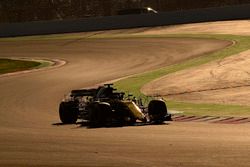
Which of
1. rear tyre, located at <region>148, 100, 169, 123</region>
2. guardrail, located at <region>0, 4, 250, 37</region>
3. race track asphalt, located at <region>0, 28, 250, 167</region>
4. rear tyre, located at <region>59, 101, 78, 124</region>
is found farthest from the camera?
guardrail, located at <region>0, 4, 250, 37</region>

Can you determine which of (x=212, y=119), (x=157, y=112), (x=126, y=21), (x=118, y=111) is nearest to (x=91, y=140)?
(x=118, y=111)

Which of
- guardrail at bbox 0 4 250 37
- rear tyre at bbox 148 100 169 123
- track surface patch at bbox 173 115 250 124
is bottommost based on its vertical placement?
guardrail at bbox 0 4 250 37

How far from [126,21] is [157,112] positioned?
110ft

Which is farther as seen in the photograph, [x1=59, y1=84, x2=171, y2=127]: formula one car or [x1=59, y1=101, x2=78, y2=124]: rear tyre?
[x1=59, y1=101, x2=78, y2=124]: rear tyre

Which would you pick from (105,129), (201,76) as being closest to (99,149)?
(105,129)

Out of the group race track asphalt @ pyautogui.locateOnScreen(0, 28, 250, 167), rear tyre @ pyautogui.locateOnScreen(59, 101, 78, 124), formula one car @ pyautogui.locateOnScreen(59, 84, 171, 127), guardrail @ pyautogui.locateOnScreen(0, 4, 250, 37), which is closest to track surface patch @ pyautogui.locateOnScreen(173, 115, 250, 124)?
race track asphalt @ pyautogui.locateOnScreen(0, 28, 250, 167)

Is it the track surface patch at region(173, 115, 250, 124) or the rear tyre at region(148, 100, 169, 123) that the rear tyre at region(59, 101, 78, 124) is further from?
the track surface patch at region(173, 115, 250, 124)

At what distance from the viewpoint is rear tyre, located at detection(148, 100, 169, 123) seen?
14.8 m

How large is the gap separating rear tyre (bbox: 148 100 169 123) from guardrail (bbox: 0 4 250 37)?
3167 centimetres

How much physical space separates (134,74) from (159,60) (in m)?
4.76

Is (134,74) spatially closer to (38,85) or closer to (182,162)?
(38,85)

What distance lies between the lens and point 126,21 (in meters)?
48.0

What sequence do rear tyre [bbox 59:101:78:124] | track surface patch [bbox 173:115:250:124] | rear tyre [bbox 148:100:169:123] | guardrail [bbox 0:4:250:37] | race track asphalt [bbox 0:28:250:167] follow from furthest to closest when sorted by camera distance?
guardrail [bbox 0:4:250:37], rear tyre [bbox 59:101:78:124], rear tyre [bbox 148:100:169:123], track surface patch [bbox 173:115:250:124], race track asphalt [bbox 0:28:250:167]

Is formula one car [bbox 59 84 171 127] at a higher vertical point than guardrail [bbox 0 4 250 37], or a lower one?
higher
